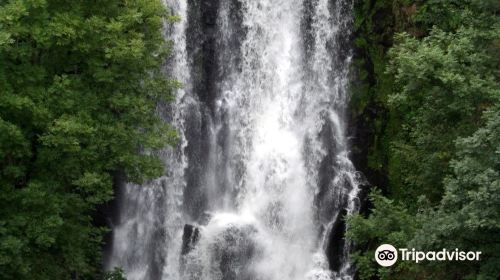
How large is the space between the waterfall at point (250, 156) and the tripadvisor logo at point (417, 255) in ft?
20.5

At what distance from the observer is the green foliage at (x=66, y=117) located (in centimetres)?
1777

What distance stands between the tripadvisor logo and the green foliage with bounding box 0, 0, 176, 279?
6478 mm

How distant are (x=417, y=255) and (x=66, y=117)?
909 centimetres

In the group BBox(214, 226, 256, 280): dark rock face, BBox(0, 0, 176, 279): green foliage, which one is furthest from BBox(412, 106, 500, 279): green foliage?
BBox(214, 226, 256, 280): dark rock face

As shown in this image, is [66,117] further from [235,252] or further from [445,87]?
[235,252]

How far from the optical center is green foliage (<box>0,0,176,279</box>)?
17.8 metres

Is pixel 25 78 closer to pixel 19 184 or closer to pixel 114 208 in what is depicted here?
pixel 19 184

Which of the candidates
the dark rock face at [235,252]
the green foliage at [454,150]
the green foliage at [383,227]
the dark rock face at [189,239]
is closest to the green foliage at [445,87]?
the green foliage at [454,150]

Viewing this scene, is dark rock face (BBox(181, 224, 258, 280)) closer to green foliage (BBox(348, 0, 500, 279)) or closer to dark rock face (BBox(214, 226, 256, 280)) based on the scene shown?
dark rock face (BBox(214, 226, 256, 280))

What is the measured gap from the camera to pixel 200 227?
1006 inches

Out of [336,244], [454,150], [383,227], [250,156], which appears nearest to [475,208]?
[383,227]

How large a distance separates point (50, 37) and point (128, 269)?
1006 centimetres

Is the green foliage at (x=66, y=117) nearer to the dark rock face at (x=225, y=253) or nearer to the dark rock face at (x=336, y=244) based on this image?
the dark rock face at (x=225, y=253)

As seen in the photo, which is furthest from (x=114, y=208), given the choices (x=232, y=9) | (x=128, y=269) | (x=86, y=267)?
(x=232, y=9)
